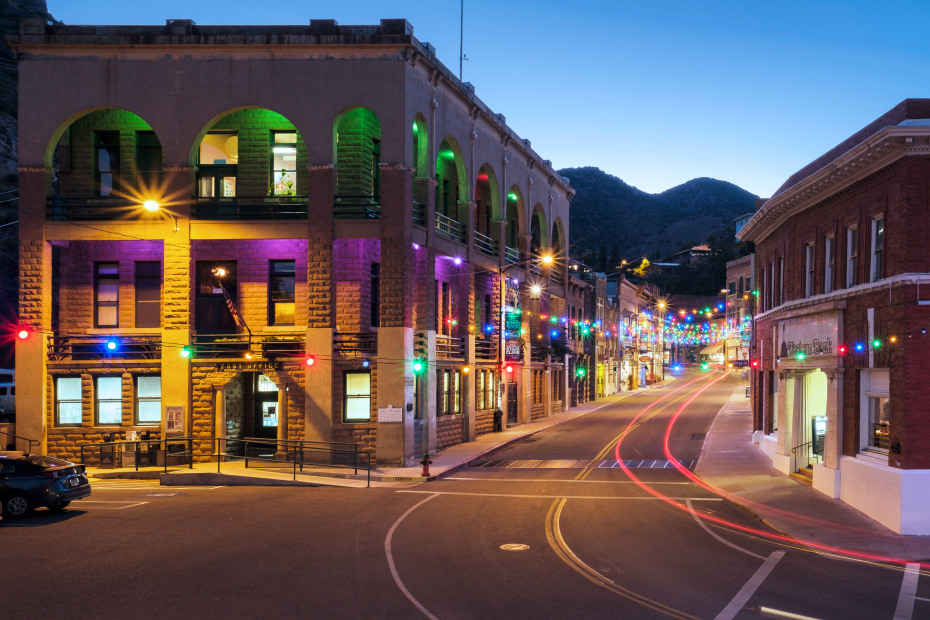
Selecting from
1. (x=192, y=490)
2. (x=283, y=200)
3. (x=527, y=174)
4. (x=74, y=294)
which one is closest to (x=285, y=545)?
(x=192, y=490)

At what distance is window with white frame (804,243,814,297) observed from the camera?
25.4 m

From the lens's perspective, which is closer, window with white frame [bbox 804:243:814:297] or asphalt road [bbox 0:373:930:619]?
asphalt road [bbox 0:373:930:619]

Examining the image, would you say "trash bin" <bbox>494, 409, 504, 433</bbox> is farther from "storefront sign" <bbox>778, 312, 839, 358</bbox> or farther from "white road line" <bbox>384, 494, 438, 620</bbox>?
"white road line" <bbox>384, 494, 438, 620</bbox>

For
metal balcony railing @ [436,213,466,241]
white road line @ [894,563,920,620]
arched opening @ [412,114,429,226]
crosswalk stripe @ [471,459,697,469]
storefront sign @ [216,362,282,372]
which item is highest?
arched opening @ [412,114,429,226]

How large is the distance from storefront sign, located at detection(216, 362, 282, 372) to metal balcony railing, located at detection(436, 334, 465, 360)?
25.0 ft

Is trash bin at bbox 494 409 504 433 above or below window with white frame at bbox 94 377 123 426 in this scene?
below

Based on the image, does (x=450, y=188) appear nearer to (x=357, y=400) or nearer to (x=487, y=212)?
(x=487, y=212)

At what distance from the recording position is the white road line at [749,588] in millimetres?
11839

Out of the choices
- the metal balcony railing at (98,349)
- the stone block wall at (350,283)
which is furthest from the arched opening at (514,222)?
the metal balcony railing at (98,349)

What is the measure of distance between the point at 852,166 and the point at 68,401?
2767 centimetres

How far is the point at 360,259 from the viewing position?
30406mm

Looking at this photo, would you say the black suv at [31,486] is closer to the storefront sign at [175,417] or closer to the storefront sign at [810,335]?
the storefront sign at [175,417]

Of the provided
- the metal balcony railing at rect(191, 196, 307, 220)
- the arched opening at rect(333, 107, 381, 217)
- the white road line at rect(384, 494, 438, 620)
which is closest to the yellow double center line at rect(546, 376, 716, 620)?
the white road line at rect(384, 494, 438, 620)

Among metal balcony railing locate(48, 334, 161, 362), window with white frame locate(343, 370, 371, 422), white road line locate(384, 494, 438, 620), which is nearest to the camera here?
white road line locate(384, 494, 438, 620)
